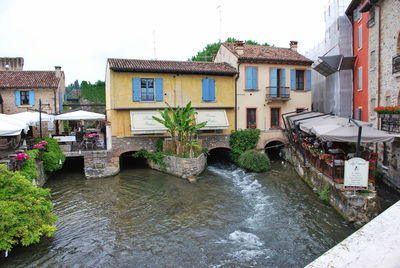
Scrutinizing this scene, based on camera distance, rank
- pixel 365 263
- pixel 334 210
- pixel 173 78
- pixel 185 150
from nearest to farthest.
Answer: pixel 365 263 → pixel 334 210 → pixel 185 150 → pixel 173 78

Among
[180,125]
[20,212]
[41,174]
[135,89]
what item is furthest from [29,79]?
[20,212]

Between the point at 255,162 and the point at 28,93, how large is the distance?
19.4 meters

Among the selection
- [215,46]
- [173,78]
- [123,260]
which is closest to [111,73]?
[173,78]

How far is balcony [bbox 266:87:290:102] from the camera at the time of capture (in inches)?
818

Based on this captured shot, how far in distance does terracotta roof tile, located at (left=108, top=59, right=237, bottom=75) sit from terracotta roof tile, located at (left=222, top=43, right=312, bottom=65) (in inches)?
58.9

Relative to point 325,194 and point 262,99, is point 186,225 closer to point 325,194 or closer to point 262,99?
point 325,194

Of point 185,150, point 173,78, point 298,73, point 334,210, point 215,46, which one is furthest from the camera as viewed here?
point 215,46

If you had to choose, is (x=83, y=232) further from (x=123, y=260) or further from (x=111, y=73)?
(x=111, y=73)

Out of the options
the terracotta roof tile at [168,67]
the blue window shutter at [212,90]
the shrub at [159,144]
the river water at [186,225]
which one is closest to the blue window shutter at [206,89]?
the blue window shutter at [212,90]

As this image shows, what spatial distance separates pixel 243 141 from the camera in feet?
66.6

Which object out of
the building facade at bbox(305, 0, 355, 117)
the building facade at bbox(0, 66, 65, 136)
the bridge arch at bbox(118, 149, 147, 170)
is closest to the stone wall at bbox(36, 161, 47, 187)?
the bridge arch at bbox(118, 149, 147, 170)

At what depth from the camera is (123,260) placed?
7934 mm

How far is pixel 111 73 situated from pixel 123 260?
44.3 feet

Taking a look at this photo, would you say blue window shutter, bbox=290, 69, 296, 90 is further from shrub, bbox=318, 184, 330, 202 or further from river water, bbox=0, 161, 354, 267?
shrub, bbox=318, 184, 330, 202
